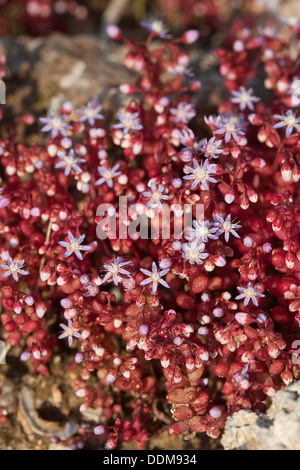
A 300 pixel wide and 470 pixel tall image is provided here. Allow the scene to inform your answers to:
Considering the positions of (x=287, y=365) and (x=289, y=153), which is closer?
(x=287, y=365)

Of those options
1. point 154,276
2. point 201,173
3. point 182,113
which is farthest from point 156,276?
point 182,113

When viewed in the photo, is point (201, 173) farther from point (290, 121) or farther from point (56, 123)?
point (56, 123)

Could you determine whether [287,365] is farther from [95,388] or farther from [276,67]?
[276,67]

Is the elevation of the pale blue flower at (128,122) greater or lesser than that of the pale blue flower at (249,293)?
greater

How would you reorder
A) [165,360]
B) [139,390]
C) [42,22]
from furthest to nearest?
[42,22] → [139,390] → [165,360]

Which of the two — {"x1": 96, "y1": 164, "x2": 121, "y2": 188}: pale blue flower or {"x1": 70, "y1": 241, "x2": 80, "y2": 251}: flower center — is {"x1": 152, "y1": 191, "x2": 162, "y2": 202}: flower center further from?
{"x1": 70, "y1": 241, "x2": 80, "y2": 251}: flower center

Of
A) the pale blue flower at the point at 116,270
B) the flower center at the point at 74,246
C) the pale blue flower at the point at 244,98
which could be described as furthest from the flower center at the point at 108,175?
the pale blue flower at the point at 244,98

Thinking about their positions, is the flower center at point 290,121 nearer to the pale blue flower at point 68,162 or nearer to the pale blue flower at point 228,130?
the pale blue flower at point 228,130

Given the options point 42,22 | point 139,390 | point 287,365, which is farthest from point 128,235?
point 42,22

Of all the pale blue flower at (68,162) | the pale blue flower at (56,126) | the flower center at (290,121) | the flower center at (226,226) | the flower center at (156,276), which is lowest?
the flower center at (156,276)
